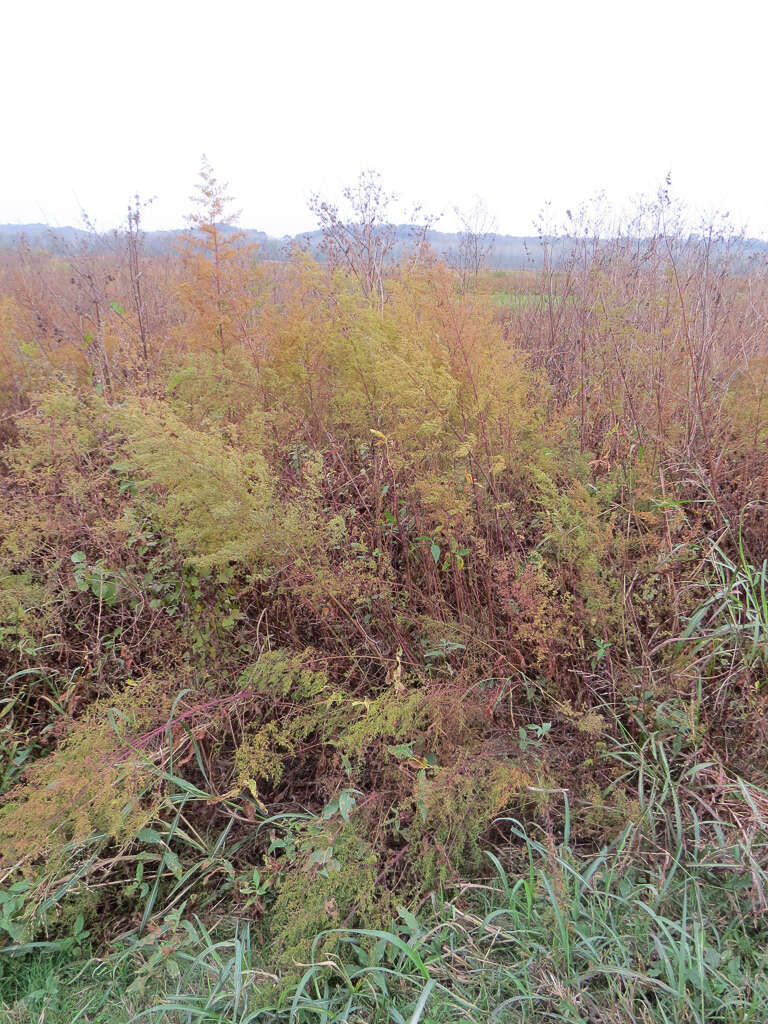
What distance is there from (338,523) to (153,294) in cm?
381

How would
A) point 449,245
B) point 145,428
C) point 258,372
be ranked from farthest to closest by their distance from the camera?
point 449,245 < point 258,372 < point 145,428

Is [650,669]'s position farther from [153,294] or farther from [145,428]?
[153,294]

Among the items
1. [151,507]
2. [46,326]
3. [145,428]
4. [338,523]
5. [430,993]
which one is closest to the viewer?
[430,993]

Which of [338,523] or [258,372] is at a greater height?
[258,372]

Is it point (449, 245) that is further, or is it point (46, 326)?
point (449, 245)

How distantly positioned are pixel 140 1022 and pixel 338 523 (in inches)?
54.9

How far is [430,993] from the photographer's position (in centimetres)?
120

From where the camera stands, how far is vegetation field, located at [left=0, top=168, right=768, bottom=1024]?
1339mm

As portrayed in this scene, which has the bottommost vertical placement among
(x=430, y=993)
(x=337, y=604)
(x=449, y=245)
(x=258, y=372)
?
(x=430, y=993)

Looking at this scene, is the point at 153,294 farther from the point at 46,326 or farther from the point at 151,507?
the point at 151,507

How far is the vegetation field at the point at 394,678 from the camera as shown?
134 cm

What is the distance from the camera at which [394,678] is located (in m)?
1.71

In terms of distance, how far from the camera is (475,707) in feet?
5.62

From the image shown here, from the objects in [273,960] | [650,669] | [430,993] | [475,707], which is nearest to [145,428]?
[475,707]
